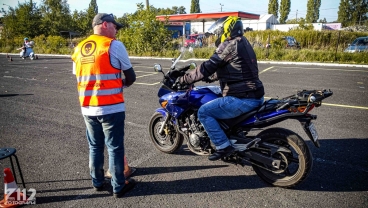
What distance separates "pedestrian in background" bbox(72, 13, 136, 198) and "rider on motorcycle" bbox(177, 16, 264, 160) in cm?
94

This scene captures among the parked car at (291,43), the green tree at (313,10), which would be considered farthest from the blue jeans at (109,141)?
the green tree at (313,10)

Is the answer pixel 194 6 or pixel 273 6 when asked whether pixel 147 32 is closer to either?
pixel 273 6

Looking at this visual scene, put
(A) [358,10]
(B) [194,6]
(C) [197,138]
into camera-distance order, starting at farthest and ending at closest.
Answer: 1. (B) [194,6]
2. (A) [358,10]
3. (C) [197,138]

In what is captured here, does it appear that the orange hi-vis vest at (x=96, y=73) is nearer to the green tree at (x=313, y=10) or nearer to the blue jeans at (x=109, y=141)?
the blue jeans at (x=109, y=141)

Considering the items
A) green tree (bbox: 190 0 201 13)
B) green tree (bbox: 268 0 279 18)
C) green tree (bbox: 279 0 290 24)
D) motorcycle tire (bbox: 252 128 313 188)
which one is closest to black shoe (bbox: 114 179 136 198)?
motorcycle tire (bbox: 252 128 313 188)

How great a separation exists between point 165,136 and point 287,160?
1890 mm

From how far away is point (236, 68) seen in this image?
2.95 metres

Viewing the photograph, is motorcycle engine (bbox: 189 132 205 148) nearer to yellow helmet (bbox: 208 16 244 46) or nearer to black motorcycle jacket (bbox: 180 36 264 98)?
black motorcycle jacket (bbox: 180 36 264 98)

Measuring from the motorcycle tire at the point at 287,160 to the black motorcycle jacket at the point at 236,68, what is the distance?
1.71ft

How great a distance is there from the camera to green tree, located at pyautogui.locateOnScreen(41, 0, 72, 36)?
46781 mm

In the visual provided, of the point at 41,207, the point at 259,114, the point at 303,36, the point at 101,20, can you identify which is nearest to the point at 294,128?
the point at 259,114

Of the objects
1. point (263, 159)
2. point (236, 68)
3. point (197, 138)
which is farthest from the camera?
point (197, 138)

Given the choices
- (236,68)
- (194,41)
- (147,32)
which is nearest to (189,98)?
(236,68)

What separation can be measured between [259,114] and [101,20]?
2098 mm
